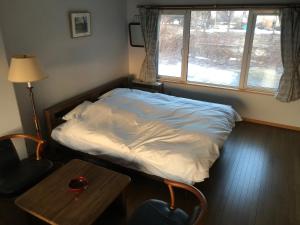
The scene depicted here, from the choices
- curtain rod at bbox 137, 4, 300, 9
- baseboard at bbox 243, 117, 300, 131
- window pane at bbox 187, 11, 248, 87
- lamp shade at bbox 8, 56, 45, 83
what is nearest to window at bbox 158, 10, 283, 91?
window pane at bbox 187, 11, 248, 87

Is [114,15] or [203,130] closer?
[203,130]

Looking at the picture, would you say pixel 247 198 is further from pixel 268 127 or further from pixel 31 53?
pixel 31 53

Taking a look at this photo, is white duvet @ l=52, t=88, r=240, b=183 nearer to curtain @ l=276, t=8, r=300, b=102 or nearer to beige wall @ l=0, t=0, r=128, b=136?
beige wall @ l=0, t=0, r=128, b=136

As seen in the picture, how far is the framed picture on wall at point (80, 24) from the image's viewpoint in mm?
3488

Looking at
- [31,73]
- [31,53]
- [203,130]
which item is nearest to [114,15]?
[31,53]

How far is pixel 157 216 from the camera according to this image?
72.6 inches

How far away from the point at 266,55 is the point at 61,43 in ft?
10.4

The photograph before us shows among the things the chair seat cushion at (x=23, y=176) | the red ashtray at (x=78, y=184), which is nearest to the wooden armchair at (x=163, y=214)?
the red ashtray at (x=78, y=184)

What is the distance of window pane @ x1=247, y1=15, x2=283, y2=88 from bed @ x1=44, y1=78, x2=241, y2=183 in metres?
1.08

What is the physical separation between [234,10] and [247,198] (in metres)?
2.86

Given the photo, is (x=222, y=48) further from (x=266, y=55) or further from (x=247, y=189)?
(x=247, y=189)

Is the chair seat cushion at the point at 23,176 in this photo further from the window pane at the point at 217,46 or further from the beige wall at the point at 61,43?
the window pane at the point at 217,46

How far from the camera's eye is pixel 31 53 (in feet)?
9.87

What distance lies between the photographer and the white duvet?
2.44 meters
